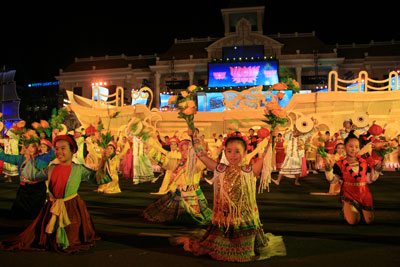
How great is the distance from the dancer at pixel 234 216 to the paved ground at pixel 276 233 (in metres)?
0.14

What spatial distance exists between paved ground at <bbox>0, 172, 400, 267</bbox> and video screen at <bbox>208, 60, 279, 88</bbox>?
2188 centimetres

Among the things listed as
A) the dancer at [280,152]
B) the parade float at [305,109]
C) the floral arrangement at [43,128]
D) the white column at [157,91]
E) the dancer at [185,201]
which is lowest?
the dancer at [185,201]

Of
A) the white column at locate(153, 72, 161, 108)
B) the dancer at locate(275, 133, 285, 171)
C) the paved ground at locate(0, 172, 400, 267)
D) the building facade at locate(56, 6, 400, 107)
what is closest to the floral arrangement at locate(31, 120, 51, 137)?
the paved ground at locate(0, 172, 400, 267)

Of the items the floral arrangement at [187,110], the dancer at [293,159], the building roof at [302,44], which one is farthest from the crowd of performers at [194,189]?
the building roof at [302,44]

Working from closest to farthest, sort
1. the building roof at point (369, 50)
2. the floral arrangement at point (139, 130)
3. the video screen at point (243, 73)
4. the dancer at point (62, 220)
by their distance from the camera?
the dancer at point (62, 220) → the floral arrangement at point (139, 130) → the video screen at point (243, 73) → the building roof at point (369, 50)

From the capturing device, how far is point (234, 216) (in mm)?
4262

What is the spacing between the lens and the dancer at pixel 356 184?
19.0ft

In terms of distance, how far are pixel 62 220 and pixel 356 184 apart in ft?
13.7

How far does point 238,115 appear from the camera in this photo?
16828 millimetres

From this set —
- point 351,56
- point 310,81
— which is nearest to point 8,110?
point 310,81

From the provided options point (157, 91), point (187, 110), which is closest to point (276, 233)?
point (187, 110)

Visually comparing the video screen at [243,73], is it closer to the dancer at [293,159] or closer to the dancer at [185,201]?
the dancer at [293,159]

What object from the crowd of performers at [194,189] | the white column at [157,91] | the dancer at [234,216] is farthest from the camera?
the white column at [157,91]

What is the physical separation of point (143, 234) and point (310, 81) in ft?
97.6
